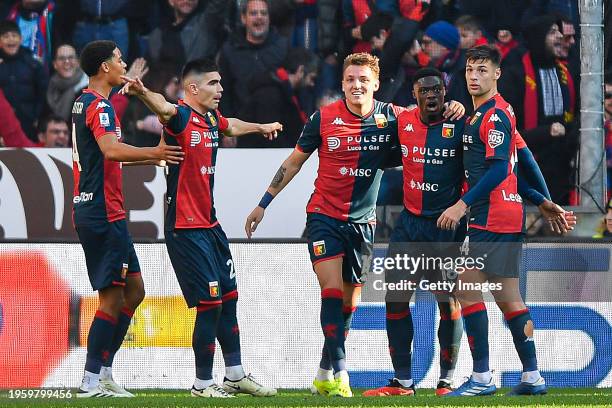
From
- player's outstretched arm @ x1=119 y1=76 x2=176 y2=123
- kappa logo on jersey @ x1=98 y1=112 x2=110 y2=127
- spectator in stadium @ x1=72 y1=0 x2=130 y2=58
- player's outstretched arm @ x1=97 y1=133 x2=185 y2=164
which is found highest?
spectator in stadium @ x1=72 y1=0 x2=130 y2=58

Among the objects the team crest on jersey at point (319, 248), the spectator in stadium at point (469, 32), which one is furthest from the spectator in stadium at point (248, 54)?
the team crest on jersey at point (319, 248)

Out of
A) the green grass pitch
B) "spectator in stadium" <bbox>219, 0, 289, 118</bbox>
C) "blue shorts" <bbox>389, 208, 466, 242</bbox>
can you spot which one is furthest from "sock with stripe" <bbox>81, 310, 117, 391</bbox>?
"spectator in stadium" <bbox>219, 0, 289, 118</bbox>

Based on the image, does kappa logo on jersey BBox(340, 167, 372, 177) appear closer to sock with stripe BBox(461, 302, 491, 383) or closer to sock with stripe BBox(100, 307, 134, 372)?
sock with stripe BBox(461, 302, 491, 383)

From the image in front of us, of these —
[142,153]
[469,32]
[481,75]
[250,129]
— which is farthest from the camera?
[469,32]

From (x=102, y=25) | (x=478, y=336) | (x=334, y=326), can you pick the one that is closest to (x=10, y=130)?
(x=102, y=25)

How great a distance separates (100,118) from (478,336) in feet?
8.58

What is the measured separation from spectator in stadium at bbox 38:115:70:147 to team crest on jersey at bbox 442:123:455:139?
13.3 ft

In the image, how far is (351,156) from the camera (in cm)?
796

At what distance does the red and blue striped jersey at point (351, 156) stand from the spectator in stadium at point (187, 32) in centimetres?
307

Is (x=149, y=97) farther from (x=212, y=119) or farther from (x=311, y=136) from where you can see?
(x=311, y=136)

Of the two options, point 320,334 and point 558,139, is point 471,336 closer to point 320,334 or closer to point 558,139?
point 320,334

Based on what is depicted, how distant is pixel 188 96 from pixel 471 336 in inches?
89.4

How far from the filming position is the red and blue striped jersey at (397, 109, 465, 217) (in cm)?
780

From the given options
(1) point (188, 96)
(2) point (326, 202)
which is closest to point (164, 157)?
(1) point (188, 96)
